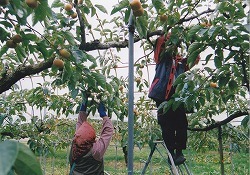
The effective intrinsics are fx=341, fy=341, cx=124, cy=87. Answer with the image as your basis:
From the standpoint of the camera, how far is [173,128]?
2.40 m

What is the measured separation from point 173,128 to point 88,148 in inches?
25.4

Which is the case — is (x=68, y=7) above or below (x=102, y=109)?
above

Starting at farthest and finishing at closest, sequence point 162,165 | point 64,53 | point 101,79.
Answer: point 162,165, point 101,79, point 64,53

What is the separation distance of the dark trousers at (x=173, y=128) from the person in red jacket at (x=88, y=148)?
17.8 inches

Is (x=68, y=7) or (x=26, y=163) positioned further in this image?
(x=68, y=7)

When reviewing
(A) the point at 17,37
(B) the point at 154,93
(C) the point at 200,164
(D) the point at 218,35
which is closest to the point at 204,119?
(B) the point at 154,93

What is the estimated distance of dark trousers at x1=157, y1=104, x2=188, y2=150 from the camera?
93.7 inches

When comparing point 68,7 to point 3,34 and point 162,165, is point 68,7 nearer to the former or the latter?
point 3,34

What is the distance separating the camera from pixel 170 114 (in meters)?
2.39

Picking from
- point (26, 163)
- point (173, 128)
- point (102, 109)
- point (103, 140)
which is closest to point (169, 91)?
point (173, 128)

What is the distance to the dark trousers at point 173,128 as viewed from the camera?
2381 mm

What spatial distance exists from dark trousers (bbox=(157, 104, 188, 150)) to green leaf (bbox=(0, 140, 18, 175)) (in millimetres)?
2120

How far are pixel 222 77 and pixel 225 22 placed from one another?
358 millimetres

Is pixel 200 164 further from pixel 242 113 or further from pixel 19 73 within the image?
pixel 19 73
